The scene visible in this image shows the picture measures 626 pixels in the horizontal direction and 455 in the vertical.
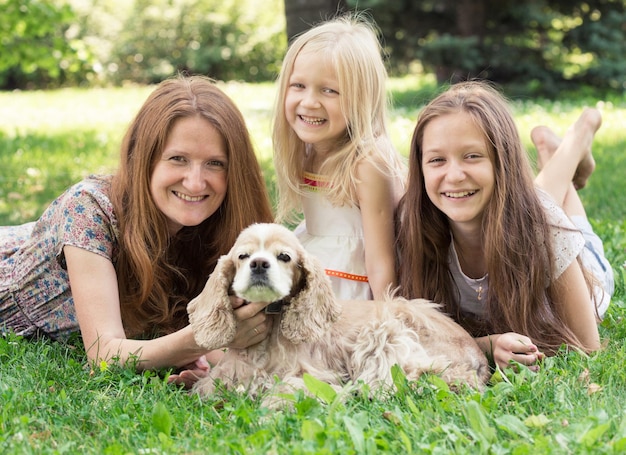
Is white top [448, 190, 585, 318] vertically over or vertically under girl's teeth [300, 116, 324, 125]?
under

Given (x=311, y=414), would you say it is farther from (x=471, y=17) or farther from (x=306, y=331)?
(x=471, y=17)

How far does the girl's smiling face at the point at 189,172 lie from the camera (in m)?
3.94

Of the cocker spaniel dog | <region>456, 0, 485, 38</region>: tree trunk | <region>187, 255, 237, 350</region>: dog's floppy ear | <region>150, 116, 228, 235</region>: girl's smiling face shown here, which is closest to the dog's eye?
the cocker spaniel dog

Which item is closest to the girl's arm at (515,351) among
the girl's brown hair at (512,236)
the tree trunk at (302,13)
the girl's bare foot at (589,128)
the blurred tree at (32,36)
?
the girl's brown hair at (512,236)

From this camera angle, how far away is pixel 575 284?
3.94m

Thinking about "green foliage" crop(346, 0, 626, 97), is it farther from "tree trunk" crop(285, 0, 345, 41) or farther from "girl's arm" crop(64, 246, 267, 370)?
"girl's arm" crop(64, 246, 267, 370)

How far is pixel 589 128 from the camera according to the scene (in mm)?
5730

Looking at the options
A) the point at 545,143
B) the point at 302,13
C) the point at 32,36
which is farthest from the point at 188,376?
the point at 32,36

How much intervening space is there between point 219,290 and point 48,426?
2.71 feet

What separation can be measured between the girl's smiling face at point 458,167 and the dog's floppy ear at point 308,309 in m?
1.03

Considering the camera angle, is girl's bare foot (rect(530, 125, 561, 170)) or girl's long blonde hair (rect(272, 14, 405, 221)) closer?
girl's long blonde hair (rect(272, 14, 405, 221))

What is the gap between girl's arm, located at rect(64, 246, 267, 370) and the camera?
3.53 meters

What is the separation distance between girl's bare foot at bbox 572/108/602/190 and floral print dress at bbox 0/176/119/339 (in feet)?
11.4

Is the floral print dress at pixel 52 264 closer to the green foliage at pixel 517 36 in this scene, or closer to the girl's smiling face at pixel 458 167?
the girl's smiling face at pixel 458 167
